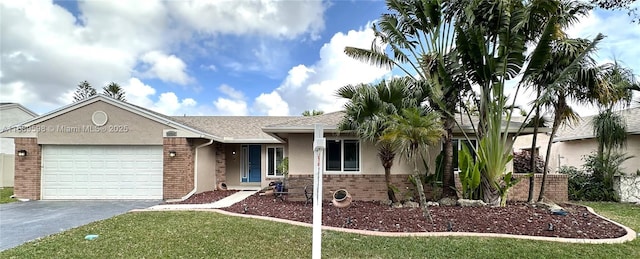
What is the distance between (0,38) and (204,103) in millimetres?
13039

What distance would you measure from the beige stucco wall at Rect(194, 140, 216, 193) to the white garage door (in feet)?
4.90

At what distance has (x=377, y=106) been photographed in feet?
33.4

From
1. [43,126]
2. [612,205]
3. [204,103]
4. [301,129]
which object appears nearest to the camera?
[301,129]

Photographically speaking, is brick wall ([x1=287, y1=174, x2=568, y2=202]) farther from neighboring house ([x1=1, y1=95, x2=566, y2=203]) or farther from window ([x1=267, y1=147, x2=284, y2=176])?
window ([x1=267, y1=147, x2=284, y2=176])

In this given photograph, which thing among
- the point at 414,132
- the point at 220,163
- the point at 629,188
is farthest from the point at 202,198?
the point at 629,188

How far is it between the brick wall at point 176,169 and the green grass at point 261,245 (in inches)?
207

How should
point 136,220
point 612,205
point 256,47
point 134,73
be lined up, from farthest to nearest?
point 134,73
point 256,47
point 612,205
point 136,220

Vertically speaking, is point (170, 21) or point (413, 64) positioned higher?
point (170, 21)

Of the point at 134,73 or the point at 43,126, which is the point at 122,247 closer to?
the point at 43,126

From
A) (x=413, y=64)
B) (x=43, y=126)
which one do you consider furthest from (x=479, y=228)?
(x=43, y=126)

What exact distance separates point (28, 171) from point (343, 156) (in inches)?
461

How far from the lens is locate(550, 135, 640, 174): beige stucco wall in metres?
15.0

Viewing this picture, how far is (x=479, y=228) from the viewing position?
7.82 metres

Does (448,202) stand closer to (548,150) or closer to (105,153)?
(548,150)
